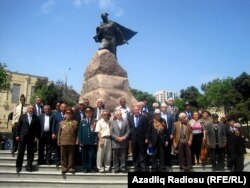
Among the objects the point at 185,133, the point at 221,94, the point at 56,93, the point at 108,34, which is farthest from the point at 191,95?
the point at 185,133

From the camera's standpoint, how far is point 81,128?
9.11 metres

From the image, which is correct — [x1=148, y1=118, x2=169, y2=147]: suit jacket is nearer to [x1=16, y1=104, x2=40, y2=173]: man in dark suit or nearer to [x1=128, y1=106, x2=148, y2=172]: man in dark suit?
[x1=128, y1=106, x2=148, y2=172]: man in dark suit

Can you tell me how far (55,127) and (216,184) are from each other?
5073mm

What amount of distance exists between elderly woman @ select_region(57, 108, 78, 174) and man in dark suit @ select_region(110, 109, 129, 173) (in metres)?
1.09

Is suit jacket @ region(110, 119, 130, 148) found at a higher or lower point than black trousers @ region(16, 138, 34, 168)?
higher

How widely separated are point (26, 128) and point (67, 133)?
3.84ft

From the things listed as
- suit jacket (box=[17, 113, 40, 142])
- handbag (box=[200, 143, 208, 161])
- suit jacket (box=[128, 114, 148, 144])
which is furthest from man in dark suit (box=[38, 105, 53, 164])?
handbag (box=[200, 143, 208, 161])

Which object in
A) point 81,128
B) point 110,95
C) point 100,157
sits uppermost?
point 110,95

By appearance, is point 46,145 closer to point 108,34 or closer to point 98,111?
point 98,111

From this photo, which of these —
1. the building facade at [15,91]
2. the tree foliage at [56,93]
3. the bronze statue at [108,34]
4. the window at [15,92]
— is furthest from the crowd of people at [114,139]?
the window at [15,92]

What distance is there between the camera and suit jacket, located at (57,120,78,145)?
887 cm

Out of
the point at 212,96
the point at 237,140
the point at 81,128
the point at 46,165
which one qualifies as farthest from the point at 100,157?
the point at 212,96

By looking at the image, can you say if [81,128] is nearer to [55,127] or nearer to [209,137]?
[55,127]

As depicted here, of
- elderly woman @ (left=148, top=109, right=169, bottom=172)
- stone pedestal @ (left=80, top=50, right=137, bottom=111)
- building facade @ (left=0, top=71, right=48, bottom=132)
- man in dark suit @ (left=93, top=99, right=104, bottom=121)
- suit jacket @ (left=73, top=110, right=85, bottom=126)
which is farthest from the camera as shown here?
building facade @ (left=0, top=71, right=48, bottom=132)
